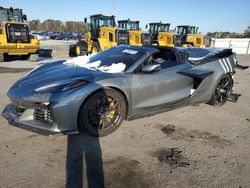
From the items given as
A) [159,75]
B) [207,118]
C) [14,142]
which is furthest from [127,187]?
[207,118]

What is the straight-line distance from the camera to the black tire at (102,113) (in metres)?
4.02

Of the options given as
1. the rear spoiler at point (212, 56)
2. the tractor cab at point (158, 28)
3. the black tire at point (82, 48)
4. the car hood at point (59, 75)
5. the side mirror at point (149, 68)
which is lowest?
the black tire at point (82, 48)

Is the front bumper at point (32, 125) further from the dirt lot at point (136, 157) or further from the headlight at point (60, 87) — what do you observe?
the headlight at point (60, 87)

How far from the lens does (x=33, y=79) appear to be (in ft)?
14.4

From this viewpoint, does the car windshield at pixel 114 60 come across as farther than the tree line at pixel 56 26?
No

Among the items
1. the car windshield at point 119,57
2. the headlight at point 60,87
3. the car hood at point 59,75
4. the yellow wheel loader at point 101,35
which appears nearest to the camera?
the headlight at point 60,87

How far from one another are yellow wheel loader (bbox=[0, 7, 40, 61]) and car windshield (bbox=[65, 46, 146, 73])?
928 centimetres

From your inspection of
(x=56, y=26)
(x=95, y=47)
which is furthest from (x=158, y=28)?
(x=56, y=26)

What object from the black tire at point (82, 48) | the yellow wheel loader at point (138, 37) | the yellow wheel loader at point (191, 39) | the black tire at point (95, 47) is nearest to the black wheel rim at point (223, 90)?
the black tire at point (95, 47)

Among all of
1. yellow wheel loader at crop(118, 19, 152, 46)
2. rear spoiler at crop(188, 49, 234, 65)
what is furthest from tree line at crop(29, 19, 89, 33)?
rear spoiler at crop(188, 49, 234, 65)

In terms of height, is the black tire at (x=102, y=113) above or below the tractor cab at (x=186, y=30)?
below

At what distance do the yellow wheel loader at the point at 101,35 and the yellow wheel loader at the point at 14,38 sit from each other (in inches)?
137

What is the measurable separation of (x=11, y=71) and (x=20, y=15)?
6.25m

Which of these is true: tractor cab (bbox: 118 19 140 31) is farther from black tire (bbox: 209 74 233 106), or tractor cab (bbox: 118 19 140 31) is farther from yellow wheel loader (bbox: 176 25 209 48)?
black tire (bbox: 209 74 233 106)
